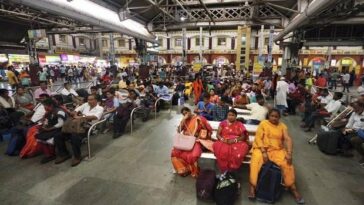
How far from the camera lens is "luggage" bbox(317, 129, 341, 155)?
173 inches

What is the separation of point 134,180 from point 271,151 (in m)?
2.20

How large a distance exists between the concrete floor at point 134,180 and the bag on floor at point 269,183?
18 centimetres

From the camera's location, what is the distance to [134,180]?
3.43 metres

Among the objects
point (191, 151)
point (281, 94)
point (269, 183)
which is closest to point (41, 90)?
point (191, 151)

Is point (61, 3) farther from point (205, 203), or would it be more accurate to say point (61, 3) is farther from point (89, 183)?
point (205, 203)

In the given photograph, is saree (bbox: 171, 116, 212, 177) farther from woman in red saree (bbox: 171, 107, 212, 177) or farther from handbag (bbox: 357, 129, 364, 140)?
handbag (bbox: 357, 129, 364, 140)

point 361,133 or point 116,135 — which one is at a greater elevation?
point 361,133

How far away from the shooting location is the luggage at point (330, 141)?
4.39 meters

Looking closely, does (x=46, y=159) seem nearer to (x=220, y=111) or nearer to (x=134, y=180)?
(x=134, y=180)

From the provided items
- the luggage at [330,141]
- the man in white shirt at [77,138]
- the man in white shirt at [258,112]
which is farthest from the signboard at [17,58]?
the luggage at [330,141]

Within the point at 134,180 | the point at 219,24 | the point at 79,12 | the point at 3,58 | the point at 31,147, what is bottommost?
the point at 134,180

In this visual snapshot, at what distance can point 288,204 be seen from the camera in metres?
2.86

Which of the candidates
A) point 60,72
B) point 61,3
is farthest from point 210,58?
point 61,3

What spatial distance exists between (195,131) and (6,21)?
14473mm
